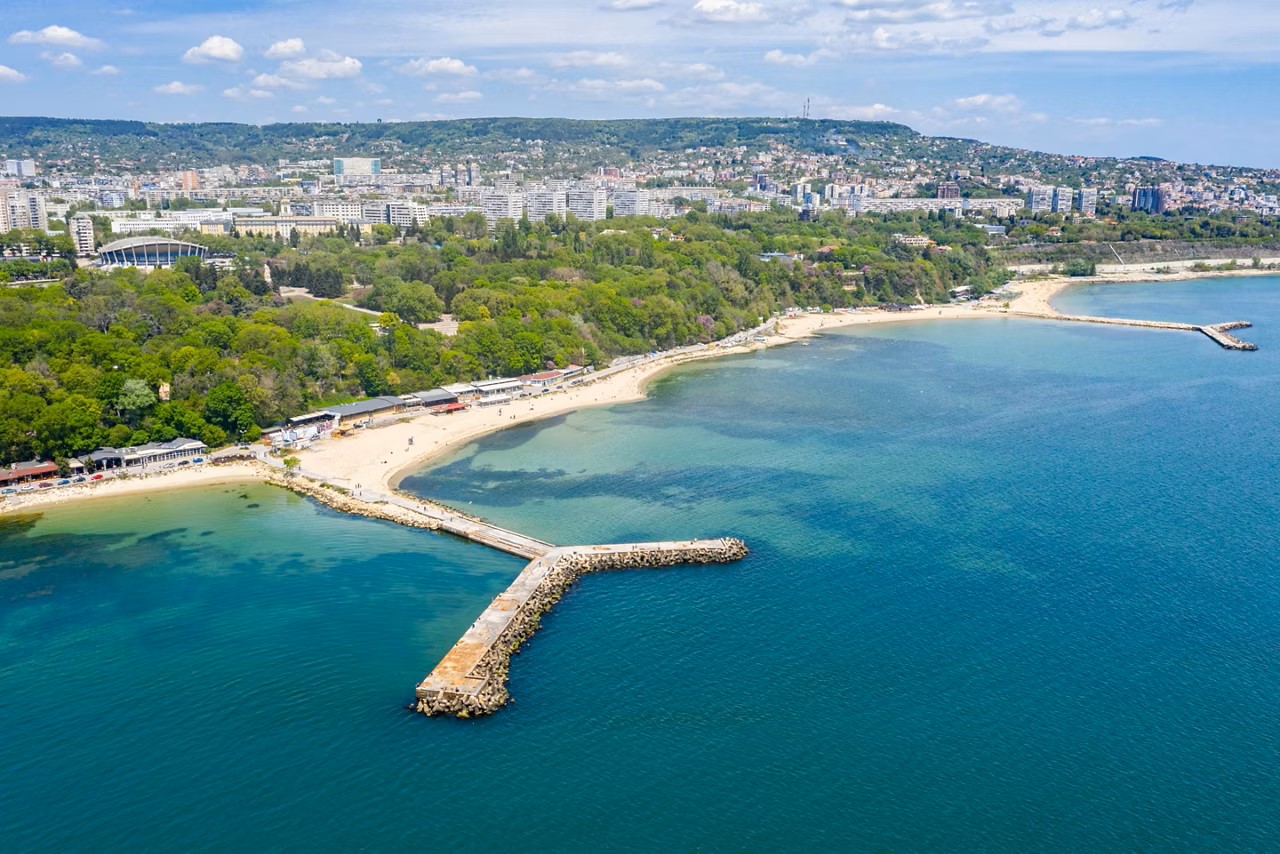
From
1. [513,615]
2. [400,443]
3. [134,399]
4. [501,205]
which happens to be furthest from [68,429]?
[501,205]

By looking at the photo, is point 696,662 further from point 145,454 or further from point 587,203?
point 587,203

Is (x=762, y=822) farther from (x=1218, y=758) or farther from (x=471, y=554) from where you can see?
(x=471, y=554)

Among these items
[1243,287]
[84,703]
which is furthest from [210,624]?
[1243,287]

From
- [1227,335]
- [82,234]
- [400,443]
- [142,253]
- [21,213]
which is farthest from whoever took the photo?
[21,213]

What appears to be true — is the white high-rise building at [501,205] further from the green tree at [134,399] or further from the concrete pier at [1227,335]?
the green tree at [134,399]

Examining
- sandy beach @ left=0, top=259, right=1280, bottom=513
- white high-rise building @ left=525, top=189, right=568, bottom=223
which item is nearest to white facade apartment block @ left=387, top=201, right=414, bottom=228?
white high-rise building @ left=525, top=189, right=568, bottom=223

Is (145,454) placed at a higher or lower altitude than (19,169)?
lower
